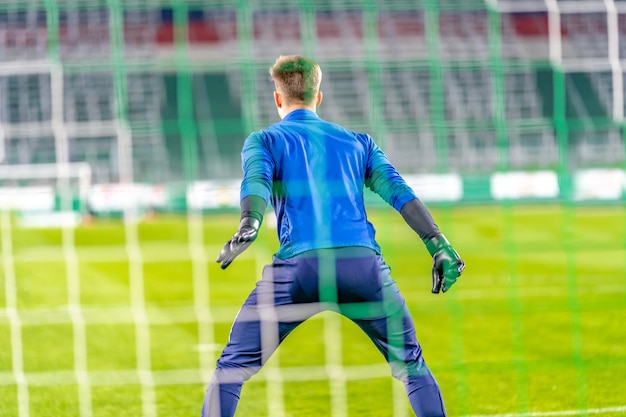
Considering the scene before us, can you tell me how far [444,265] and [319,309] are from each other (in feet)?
1.45

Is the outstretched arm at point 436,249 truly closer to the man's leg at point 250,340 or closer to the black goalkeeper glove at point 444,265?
the black goalkeeper glove at point 444,265

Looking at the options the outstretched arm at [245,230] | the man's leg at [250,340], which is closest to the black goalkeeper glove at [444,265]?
the man's leg at [250,340]

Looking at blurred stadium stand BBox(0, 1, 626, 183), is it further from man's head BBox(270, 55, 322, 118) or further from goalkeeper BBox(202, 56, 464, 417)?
goalkeeper BBox(202, 56, 464, 417)

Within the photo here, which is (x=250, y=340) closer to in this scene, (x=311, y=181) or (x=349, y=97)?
(x=311, y=181)

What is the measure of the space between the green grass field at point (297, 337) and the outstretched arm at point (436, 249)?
2.90ft

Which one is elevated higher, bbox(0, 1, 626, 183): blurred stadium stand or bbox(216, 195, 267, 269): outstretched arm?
bbox(0, 1, 626, 183): blurred stadium stand

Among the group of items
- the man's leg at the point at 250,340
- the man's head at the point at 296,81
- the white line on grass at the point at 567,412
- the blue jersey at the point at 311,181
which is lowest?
the white line on grass at the point at 567,412

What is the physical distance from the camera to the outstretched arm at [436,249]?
314 cm

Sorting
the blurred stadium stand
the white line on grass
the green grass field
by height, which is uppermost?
the blurred stadium stand

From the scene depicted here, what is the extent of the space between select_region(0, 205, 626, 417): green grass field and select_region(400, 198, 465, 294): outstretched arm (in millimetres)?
885

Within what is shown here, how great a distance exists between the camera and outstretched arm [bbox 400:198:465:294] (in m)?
3.14

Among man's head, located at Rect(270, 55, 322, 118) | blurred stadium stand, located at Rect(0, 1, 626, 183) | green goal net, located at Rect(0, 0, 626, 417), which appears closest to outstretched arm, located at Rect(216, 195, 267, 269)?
man's head, located at Rect(270, 55, 322, 118)

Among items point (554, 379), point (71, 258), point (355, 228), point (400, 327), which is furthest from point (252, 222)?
point (71, 258)

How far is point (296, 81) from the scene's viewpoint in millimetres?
3268
